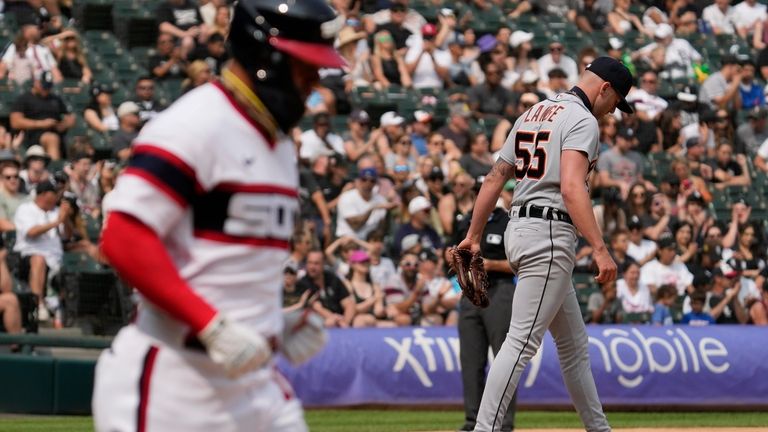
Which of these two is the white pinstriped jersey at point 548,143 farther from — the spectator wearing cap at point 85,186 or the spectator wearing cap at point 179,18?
the spectator wearing cap at point 179,18

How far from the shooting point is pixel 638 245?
47.7ft

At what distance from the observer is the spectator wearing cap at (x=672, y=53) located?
19.4 metres

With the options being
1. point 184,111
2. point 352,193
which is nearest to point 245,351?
point 184,111

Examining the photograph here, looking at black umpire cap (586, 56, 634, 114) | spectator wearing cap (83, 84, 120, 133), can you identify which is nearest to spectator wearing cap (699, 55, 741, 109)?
spectator wearing cap (83, 84, 120, 133)

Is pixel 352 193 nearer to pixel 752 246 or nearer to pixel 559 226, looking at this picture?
pixel 752 246

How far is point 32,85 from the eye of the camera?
589 inches

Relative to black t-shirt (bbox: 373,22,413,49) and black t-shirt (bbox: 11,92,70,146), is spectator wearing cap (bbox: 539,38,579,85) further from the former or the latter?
black t-shirt (bbox: 11,92,70,146)

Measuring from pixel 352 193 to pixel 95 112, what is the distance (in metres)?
3.08

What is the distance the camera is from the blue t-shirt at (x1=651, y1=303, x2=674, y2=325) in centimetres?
1359

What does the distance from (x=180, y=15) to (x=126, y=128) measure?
9.30ft

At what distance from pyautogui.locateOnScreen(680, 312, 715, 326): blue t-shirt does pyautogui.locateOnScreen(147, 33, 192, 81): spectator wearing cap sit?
20.9 ft

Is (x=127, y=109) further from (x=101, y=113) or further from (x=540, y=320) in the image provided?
(x=540, y=320)

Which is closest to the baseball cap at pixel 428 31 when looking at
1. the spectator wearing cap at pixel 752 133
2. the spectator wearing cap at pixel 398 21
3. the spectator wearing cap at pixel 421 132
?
the spectator wearing cap at pixel 398 21

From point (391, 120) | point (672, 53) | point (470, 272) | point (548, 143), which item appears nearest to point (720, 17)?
point (672, 53)
